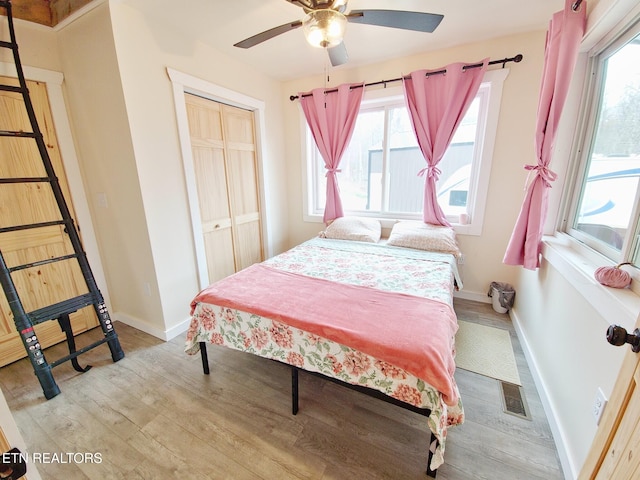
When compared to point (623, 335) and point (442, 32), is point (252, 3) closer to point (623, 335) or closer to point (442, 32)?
point (442, 32)

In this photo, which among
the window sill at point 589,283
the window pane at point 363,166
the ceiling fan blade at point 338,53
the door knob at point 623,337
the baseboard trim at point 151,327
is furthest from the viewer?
the window pane at point 363,166

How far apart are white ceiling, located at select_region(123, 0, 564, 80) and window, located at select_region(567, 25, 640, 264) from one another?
0.72 m

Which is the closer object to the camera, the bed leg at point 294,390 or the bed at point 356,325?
the bed at point 356,325

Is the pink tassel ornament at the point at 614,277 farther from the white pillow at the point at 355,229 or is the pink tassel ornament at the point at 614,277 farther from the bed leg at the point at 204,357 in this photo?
the bed leg at the point at 204,357

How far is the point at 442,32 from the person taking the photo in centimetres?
217

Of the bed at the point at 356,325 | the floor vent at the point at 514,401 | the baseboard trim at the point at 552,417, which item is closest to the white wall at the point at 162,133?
the bed at the point at 356,325

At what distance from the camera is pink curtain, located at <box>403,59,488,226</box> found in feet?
7.79

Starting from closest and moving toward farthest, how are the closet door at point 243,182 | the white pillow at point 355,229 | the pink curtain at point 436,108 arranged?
the pink curtain at point 436,108
the closet door at point 243,182
the white pillow at point 355,229

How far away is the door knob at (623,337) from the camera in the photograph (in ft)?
2.20

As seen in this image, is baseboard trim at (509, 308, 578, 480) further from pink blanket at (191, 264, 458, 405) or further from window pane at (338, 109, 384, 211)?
window pane at (338, 109, 384, 211)

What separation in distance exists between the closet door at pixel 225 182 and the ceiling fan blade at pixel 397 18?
157 centimetres

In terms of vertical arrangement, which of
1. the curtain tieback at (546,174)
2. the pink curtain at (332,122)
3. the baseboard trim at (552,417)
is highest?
the pink curtain at (332,122)

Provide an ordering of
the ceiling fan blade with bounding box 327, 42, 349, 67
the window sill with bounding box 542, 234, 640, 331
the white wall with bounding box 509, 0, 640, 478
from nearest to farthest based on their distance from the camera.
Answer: the window sill with bounding box 542, 234, 640, 331, the white wall with bounding box 509, 0, 640, 478, the ceiling fan blade with bounding box 327, 42, 349, 67

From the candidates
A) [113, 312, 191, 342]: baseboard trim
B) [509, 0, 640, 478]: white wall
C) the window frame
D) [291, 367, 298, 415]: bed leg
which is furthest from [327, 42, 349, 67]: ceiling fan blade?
[113, 312, 191, 342]: baseboard trim
